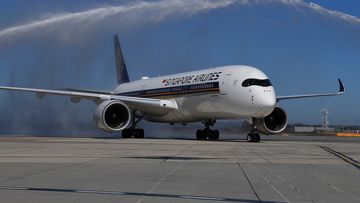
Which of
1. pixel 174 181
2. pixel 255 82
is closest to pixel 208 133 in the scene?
pixel 255 82

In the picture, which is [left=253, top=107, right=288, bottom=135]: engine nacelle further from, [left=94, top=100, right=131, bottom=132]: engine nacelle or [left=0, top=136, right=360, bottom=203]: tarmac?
[left=0, top=136, right=360, bottom=203]: tarmac

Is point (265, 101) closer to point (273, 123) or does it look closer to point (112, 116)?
point (273, 123)

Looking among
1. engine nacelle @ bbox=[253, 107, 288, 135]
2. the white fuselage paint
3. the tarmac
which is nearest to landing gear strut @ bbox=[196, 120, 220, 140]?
the white fuselage paint

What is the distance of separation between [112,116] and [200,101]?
675cm

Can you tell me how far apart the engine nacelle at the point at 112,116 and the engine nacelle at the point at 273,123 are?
358 inches

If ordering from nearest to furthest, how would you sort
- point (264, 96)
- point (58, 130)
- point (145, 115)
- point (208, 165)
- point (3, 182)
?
point (3, 182) < point (208, 165) < point (264, 96) < point (145, 115) < point (58, 130)

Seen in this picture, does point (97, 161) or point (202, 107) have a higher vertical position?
point (202, 107)

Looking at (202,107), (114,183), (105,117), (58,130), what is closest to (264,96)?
(202,107)

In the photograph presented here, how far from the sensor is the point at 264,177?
11.8 metres

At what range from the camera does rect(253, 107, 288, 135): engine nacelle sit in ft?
112

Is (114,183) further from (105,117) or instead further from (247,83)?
(105,117)

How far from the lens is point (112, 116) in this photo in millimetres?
37031

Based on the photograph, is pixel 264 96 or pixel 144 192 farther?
pixel 264 96

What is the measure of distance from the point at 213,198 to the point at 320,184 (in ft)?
10.1
